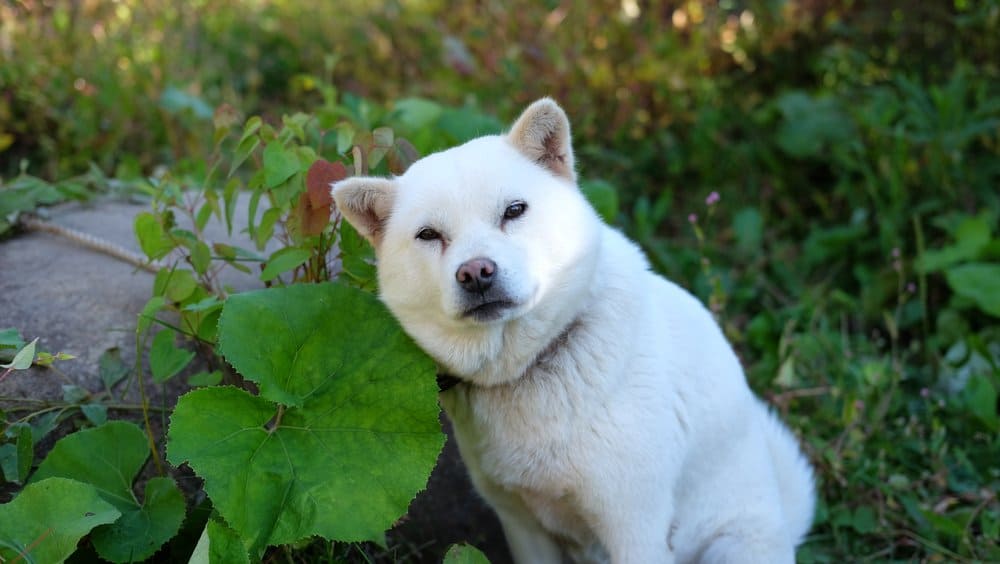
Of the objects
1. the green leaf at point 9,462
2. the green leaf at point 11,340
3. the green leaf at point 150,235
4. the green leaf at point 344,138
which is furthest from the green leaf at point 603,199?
the green leaf at point 9,462

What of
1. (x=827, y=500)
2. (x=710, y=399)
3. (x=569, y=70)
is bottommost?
(x=827, y=500)

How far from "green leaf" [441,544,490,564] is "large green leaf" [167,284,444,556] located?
23cm

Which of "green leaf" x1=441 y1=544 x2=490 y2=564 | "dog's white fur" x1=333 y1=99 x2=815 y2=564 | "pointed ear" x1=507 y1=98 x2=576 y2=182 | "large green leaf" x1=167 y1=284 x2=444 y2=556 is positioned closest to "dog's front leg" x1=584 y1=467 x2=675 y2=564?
"dog's white fur" x1=333 y1=99 x2=815 y2=564

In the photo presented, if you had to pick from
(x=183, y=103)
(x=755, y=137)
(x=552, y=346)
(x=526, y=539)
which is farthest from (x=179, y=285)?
(x=755, y=137)

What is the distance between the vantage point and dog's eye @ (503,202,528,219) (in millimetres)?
2340

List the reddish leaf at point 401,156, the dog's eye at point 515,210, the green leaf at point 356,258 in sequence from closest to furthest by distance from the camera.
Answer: the dog's eye at point 515,210 → the green leaf at point 356,258 → the reddish leaf at point 401,156

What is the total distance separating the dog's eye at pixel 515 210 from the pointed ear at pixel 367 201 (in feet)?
1.09

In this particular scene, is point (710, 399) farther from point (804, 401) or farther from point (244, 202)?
point (244, 202)

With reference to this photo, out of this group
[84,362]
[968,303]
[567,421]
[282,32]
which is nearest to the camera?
[567,421]

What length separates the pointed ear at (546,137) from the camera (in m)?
2.43

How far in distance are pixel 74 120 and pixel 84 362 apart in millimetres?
2886

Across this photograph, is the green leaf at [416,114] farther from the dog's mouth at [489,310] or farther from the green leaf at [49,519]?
→ the green leaf at [49,519]

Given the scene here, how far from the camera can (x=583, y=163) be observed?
5.25 meters

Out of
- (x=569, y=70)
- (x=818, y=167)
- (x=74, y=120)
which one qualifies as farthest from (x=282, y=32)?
(x=818, y=167)
